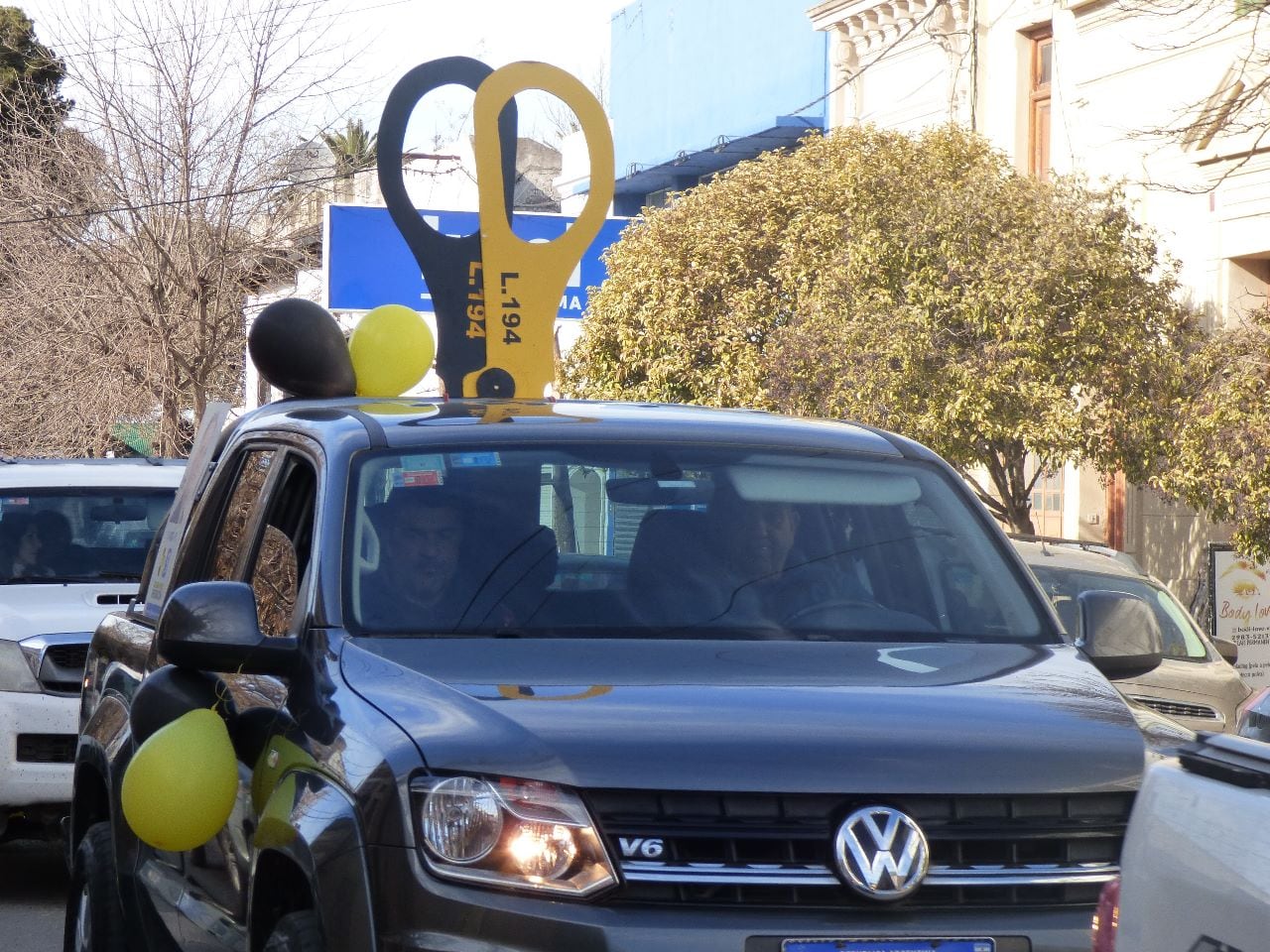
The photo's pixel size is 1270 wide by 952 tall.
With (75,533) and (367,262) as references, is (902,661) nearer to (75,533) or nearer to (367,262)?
(75,533)

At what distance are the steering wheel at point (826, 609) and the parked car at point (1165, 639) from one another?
595 cm

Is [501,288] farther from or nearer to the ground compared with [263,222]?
nearer to the ground

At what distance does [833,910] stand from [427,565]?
56.4 inches

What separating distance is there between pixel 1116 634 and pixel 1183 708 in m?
6.70

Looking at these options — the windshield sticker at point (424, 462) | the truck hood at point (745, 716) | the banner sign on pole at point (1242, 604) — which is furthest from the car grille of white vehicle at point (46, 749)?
the banner sign on pole at point (1242, 604)

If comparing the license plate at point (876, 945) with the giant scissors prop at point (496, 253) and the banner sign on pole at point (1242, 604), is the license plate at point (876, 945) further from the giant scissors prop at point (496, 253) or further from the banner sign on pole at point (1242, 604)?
the banner sign on pole at point (1242, 604)

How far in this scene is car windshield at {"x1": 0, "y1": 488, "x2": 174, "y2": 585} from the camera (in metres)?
10.3

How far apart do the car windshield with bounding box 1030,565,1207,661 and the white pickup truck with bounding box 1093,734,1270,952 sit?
9270 millimetres

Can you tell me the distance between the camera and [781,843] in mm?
3568

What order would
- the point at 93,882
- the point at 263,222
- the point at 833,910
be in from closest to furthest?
the point at 833,910
the point at 93,882
the point at 263,222

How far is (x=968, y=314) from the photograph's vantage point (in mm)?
17922

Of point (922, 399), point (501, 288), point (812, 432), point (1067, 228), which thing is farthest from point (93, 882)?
point (1067, 228)

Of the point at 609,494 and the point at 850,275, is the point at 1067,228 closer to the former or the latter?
the point at 850,275

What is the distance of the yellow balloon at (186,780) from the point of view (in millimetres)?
4527
